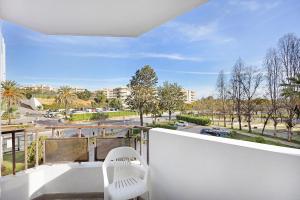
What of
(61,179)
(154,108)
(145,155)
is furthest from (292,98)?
(154,108)

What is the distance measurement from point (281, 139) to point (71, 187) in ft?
11.3

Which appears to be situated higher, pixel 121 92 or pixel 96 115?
pixel 121 92

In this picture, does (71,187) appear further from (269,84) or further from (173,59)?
(173,59)

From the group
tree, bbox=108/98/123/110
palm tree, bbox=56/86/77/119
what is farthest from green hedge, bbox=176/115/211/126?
palm tree, bbox=56/86/77/119

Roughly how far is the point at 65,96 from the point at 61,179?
583cm

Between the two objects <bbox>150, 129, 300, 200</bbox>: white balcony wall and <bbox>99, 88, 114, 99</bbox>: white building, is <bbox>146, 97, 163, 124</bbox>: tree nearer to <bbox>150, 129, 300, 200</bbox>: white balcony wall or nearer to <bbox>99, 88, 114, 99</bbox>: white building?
<bbox>99, 88, 114, 99</bbox>: white building

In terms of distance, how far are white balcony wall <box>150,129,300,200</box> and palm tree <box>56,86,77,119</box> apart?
6253 mm

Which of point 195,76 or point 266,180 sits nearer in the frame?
point 266,180

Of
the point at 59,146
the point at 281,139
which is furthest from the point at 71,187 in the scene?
the point at 281,139

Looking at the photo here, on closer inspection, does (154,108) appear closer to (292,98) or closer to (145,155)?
(145,155)

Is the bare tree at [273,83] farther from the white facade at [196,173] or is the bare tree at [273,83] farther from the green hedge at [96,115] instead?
the green hedge at [96,115]

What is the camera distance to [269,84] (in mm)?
4172

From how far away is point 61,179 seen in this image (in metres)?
3.36

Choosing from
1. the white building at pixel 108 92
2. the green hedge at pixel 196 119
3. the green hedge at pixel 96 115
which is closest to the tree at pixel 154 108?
the green hedge at pixel 96 115
